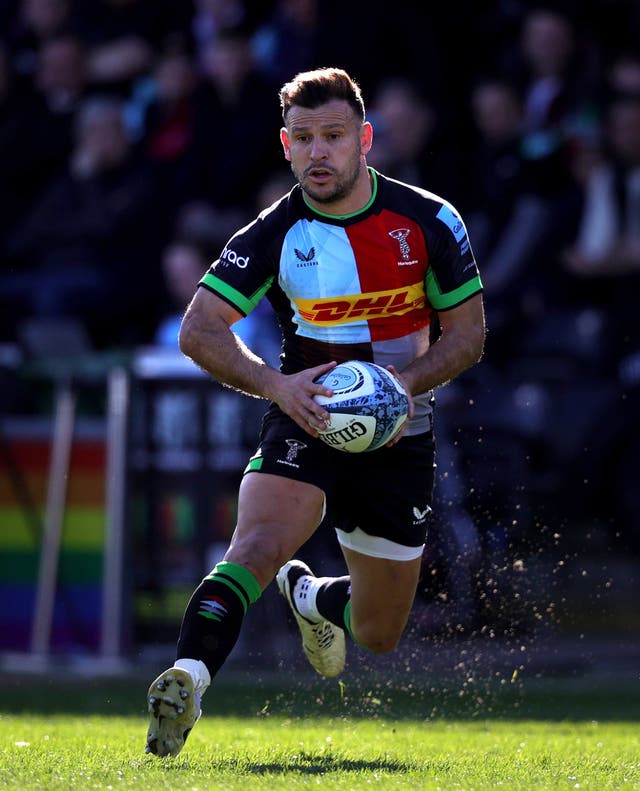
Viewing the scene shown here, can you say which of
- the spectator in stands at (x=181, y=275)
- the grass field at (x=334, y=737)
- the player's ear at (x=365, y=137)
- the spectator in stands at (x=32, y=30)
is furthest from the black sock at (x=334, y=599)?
the spectator in stands at (x=32, y=30)

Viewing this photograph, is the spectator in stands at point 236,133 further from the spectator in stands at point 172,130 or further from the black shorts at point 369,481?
the black shorts at point 369,481

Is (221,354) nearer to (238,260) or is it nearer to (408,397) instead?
(238,260)

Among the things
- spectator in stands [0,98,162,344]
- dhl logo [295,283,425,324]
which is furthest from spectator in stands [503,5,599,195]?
dhl logo [295,283,425,324]

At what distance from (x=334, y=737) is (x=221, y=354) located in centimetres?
176

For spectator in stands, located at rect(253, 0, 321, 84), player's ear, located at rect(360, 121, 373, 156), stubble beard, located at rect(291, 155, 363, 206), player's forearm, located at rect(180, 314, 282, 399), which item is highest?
spectator in stands, located at rect(253, 0, 321, 84)

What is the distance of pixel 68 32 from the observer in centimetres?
1591

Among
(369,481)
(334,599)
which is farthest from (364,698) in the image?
(369,481)

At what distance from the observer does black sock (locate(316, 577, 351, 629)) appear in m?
7.19

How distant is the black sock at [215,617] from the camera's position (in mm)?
5719

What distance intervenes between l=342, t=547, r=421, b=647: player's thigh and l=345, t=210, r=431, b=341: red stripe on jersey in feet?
3.61

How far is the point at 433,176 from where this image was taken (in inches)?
482

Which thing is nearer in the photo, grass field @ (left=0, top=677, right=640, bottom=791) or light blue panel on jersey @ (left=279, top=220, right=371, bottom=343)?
grass field @ (left=0, top=677, right=640, bottom=791)

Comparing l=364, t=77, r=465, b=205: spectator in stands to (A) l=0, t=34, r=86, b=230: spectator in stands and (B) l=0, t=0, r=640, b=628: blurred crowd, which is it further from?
(A) l=0, t=34, r=86, b=230: spectator in stands

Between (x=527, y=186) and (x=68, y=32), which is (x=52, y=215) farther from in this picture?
(x=527, y=186)
